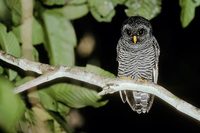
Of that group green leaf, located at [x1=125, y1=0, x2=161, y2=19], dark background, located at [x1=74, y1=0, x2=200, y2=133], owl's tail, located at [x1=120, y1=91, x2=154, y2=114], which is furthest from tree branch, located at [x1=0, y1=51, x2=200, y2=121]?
dark background, located at [x1=74, y1=0, x2=200, y2=133]

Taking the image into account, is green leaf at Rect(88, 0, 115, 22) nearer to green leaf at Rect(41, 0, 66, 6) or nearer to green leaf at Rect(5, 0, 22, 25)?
green leaf at Rect(41, 0, 66, 6)

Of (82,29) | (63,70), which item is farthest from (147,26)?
(63,70)

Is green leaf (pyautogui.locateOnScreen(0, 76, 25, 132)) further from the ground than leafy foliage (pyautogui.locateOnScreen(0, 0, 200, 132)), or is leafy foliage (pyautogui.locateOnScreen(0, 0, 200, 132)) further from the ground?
green leaf (pyautogui.locateOnScreen(0, 76, 25, 132))

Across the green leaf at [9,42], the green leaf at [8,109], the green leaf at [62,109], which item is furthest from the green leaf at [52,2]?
the green leaf at [8,109]

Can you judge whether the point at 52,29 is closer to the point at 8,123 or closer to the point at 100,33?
the point at 8,123

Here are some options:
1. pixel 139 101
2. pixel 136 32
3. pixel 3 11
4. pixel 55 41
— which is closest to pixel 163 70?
pixel 139 101

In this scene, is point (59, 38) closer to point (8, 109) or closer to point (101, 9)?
point (101, 9)
